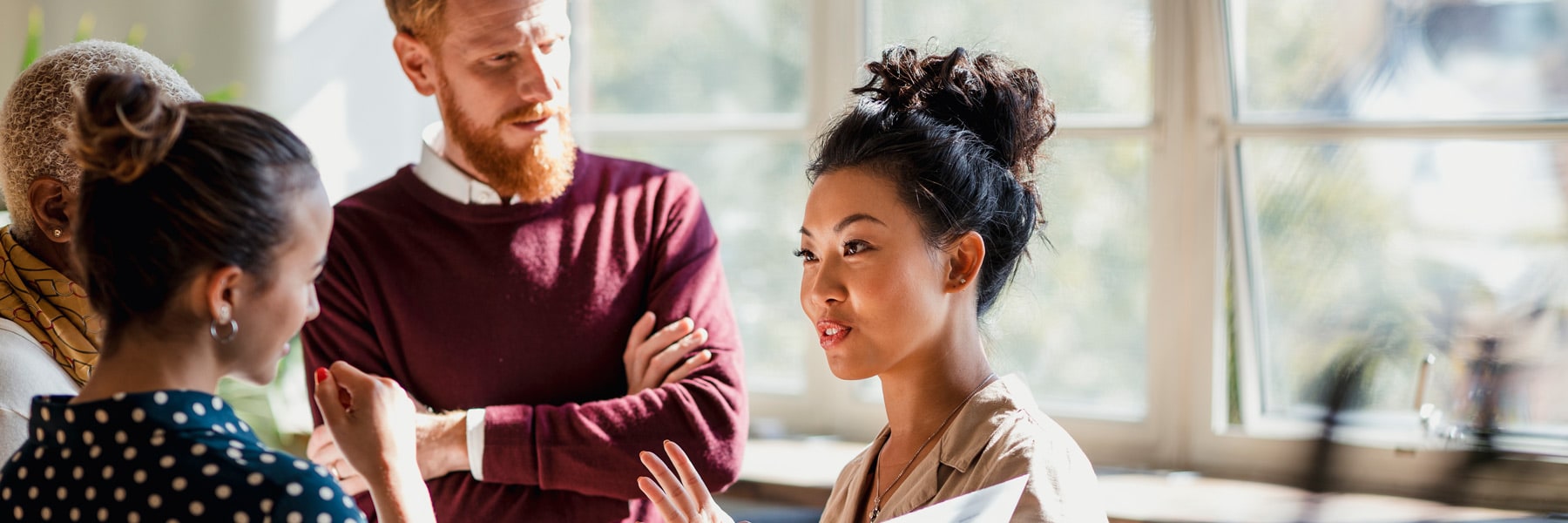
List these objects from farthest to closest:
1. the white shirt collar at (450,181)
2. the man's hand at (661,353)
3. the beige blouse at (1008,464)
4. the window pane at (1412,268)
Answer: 1. the window pane at (1412,268)
2. the white shirt collar at (450,181)
3. the man's hand at (661,353)
4. the beige blouse at (1008,464)

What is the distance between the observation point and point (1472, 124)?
262cm

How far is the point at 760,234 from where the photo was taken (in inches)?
137

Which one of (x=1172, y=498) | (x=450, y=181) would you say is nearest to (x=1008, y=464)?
(x=450, y=181)

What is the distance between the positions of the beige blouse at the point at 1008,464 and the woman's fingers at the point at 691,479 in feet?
0.75

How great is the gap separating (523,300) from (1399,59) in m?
1.96

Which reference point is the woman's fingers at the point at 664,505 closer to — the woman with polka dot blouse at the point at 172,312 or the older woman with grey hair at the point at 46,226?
the woman with polka dot blouse at the point at 172,312

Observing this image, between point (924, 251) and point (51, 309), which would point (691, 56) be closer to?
point (924, 251)

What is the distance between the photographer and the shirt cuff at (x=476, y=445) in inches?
70.5

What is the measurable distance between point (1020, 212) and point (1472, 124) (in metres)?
1.50

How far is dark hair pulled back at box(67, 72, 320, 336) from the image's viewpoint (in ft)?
3.36

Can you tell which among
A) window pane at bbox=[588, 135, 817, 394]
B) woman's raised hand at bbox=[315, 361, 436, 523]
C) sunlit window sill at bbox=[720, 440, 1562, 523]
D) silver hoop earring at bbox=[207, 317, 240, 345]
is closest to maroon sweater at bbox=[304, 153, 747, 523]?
woman's raised hand at bbox=[315, 361, 436, 523]

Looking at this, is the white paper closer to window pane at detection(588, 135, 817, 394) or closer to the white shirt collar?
the white shirt collar

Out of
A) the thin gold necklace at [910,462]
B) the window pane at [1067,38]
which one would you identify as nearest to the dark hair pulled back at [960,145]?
the thin gold necklace at [910,462]

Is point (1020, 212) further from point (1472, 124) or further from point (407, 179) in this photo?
point (1472, 124)
